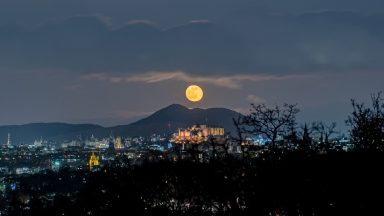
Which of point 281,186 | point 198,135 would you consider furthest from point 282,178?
point 198,135

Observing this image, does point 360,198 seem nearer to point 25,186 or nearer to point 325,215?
point 325,215

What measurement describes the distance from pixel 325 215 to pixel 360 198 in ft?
2.23

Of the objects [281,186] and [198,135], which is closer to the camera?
[281,186]

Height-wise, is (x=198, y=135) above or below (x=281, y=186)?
above

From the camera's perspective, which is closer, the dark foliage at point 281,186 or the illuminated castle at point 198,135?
the dark foliage at point 281,186

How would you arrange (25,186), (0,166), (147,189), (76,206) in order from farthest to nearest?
(0,166), (25,186), (76,206), (147,189)

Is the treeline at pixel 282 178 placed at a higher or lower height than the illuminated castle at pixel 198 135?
lower

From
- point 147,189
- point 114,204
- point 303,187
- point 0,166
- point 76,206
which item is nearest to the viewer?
point 303,187

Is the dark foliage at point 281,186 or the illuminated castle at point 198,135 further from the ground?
the illuminated castle at point 198,135

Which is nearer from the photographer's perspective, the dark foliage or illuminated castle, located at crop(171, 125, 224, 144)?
the dark foliage

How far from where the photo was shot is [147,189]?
22047 millimetres

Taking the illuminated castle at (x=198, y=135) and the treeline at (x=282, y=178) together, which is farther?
the illuminated castle at (x=198, y=135)

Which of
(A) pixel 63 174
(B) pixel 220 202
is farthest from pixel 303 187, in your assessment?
(A) pixel 63 174

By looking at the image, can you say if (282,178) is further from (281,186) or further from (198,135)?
(198,135)
